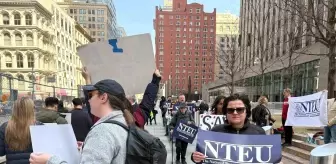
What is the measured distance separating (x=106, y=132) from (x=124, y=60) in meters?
2.14

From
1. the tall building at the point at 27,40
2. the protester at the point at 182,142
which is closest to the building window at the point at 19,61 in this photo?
the tall building at the point at 27,40

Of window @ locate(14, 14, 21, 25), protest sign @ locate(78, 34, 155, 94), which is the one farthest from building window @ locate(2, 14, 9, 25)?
protest sign @ locate(78, 34, 155, 94)

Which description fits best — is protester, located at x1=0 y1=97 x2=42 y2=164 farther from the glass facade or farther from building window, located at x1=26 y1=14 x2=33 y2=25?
building window, located at x1=26 y1=14 x2=33 y2=25

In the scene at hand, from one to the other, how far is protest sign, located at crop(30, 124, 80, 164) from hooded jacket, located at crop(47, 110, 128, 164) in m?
0.41

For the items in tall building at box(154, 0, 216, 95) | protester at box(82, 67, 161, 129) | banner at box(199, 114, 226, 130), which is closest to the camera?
protester at box(82, 67, 161, 129)

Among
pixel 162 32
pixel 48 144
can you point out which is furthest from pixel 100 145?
pixel 162 32

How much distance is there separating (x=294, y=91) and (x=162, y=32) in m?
117

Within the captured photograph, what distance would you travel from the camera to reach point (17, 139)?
2734 millimetres

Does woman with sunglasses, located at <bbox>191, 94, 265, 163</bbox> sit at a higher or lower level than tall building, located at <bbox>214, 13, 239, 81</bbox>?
lower

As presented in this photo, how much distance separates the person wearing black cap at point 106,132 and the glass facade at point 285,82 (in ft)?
64.8

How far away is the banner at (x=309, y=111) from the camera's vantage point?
5.70 m

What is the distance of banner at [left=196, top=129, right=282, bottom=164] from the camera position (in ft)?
8.55

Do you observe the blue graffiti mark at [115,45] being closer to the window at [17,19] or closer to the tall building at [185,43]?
the window at [17,19]

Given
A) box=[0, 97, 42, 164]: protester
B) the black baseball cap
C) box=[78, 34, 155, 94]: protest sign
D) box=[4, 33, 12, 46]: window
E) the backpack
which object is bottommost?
box=[0, 97, 42, 164]: protester
